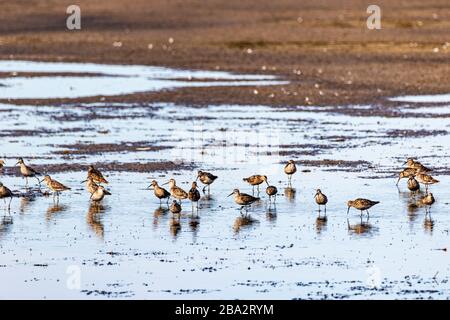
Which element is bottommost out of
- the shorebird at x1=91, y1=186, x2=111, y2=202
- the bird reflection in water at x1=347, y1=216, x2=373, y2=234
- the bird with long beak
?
the bird reflection in water at x1=347, y1=216, x2=373, y2=234

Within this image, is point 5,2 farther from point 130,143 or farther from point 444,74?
point 130,143

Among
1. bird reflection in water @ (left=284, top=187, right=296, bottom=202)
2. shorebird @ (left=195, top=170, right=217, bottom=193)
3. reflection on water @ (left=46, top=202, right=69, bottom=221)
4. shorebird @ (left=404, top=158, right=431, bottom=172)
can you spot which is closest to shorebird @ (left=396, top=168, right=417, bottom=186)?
shorebird @ (left=404, top=158, right=431, bottom=172)

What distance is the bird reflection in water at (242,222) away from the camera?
19.7 meters

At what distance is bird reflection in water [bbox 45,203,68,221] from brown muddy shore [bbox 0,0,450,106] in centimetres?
1480

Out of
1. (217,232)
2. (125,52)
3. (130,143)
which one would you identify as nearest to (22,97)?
(130,143)

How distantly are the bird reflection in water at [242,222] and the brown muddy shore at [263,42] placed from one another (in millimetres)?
15288

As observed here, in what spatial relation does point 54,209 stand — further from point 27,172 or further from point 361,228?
point 361,228

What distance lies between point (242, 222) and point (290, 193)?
8.67 feet

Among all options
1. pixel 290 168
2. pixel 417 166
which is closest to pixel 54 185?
pixel 290 168

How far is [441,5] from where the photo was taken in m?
67.0

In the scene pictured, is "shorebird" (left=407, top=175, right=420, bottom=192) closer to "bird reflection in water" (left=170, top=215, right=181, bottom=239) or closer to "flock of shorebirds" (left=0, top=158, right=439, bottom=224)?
"flock of shorebirds" (left=0, top=158, right=439, bottom=224)

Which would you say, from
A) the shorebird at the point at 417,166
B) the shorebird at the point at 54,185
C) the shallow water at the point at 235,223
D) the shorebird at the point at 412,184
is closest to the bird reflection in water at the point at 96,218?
the shallow water at the point at 235,223

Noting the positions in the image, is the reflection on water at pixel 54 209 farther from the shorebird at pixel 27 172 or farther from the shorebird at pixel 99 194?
the shorebird at pixel 27 172

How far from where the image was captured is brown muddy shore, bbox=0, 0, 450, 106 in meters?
38.2
